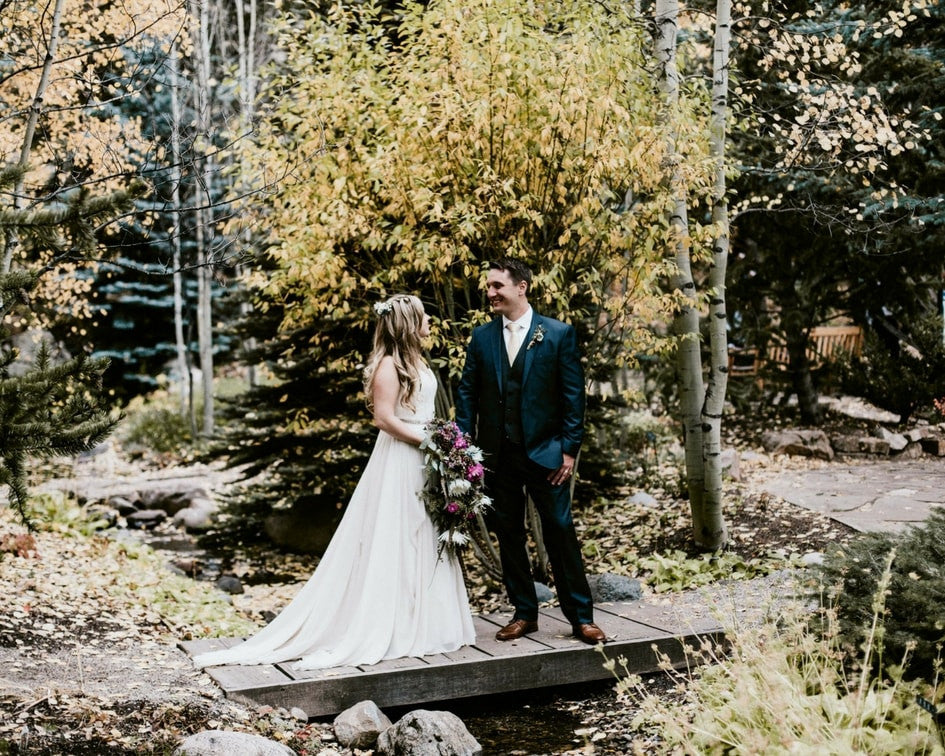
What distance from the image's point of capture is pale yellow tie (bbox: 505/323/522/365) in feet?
17.6

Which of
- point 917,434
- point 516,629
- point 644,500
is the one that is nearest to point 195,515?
point 644,500

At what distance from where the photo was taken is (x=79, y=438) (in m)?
3.64

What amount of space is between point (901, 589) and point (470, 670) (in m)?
2.29

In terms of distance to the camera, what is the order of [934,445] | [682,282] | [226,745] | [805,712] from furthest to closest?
[934,445]
[682,282]
[226,745]
[805,712]

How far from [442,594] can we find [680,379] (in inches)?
140

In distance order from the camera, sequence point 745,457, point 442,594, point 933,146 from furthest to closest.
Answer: point 745,457, point 933,146, point 442,594

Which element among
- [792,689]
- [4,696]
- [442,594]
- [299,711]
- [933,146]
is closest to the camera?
[792,689]

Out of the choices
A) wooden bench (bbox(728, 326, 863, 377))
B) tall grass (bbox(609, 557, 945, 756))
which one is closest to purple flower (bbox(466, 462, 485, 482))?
tall grass (bbox(609, 557, 945, 756))

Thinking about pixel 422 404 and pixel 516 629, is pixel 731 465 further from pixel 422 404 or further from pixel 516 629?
pixel 422 404

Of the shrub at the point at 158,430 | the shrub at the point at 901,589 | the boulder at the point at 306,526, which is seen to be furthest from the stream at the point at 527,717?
the shrub at the point at 158,430

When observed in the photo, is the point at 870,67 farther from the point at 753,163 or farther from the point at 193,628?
the point at 193,628

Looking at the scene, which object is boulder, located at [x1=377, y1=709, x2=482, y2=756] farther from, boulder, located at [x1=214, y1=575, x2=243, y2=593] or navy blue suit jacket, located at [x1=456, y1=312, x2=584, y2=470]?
boulder, located at [x1=214, y1=575, x2=243, y2=593]

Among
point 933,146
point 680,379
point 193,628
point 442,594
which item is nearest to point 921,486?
point 680,379

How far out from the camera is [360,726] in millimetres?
4613
